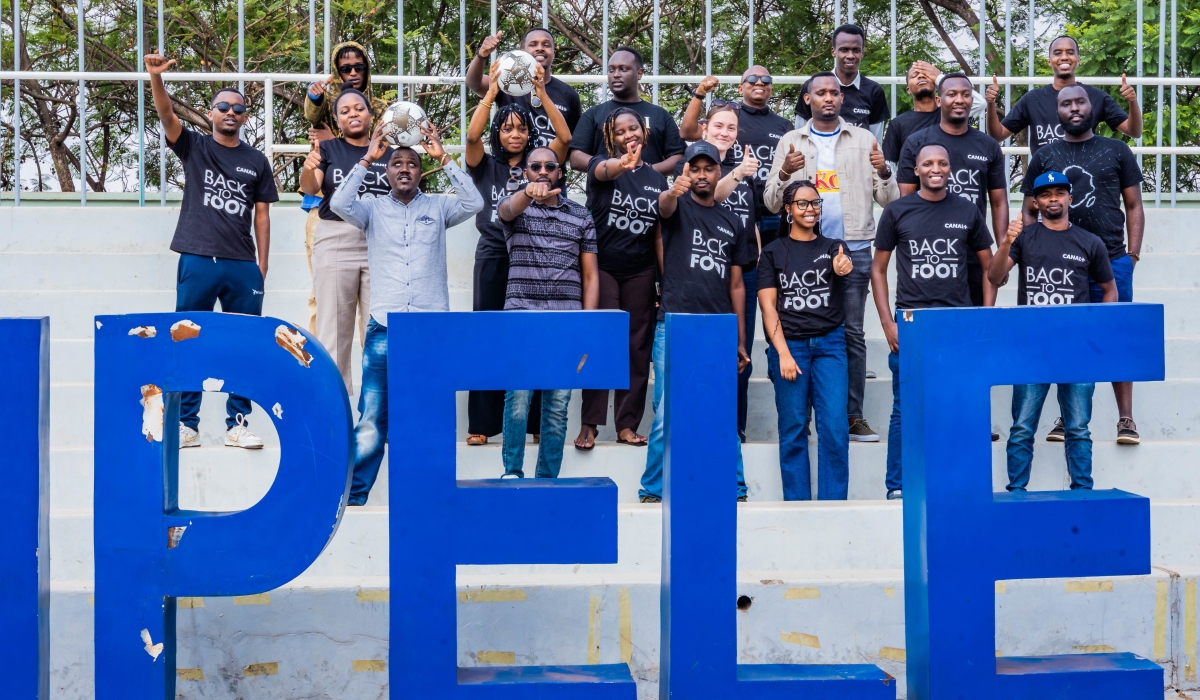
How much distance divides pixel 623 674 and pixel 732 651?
351mm

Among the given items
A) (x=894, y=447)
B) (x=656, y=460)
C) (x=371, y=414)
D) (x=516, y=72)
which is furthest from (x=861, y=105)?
(x=371, y=414)

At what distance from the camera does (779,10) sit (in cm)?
1406

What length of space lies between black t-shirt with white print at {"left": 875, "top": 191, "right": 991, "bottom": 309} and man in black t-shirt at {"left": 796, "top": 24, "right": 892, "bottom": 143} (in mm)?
1210

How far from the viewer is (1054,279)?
597cm

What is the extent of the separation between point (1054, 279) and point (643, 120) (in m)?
2.29

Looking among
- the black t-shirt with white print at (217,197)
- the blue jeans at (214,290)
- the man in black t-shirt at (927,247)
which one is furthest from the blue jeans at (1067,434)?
the black t-shirt with white print at (217,197)

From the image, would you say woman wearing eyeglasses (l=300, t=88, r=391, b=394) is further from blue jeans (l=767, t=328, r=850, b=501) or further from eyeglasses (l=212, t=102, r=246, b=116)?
blue jeans (l=767, t=328, r=850, b=501)

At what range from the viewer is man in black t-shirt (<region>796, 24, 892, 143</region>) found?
23.5 ft

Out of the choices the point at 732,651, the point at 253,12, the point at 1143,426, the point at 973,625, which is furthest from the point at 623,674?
the point at 253,12

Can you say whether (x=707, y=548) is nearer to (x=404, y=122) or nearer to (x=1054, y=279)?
(x=404, y=122)

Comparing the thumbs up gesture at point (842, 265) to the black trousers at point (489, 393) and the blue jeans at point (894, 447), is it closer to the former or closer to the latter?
the blue jeans at point (894, 447)

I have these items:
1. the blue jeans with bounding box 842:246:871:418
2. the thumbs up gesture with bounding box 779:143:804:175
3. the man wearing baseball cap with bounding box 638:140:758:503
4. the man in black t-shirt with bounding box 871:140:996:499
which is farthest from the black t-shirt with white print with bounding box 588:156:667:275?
the man in black t-shirt with bounding box 871:140:996:499

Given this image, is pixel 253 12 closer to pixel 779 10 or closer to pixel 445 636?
pixel 779 10

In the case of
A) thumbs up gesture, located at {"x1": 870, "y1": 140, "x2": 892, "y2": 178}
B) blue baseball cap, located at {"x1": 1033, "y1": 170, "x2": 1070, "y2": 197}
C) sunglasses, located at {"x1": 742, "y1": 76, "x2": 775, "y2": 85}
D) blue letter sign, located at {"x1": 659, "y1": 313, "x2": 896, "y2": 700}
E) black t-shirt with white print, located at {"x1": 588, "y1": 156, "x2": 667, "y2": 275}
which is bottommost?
blue letter sign, located at {"x1": 659, "y1": 313, "x2": 896, "y2": 700}
